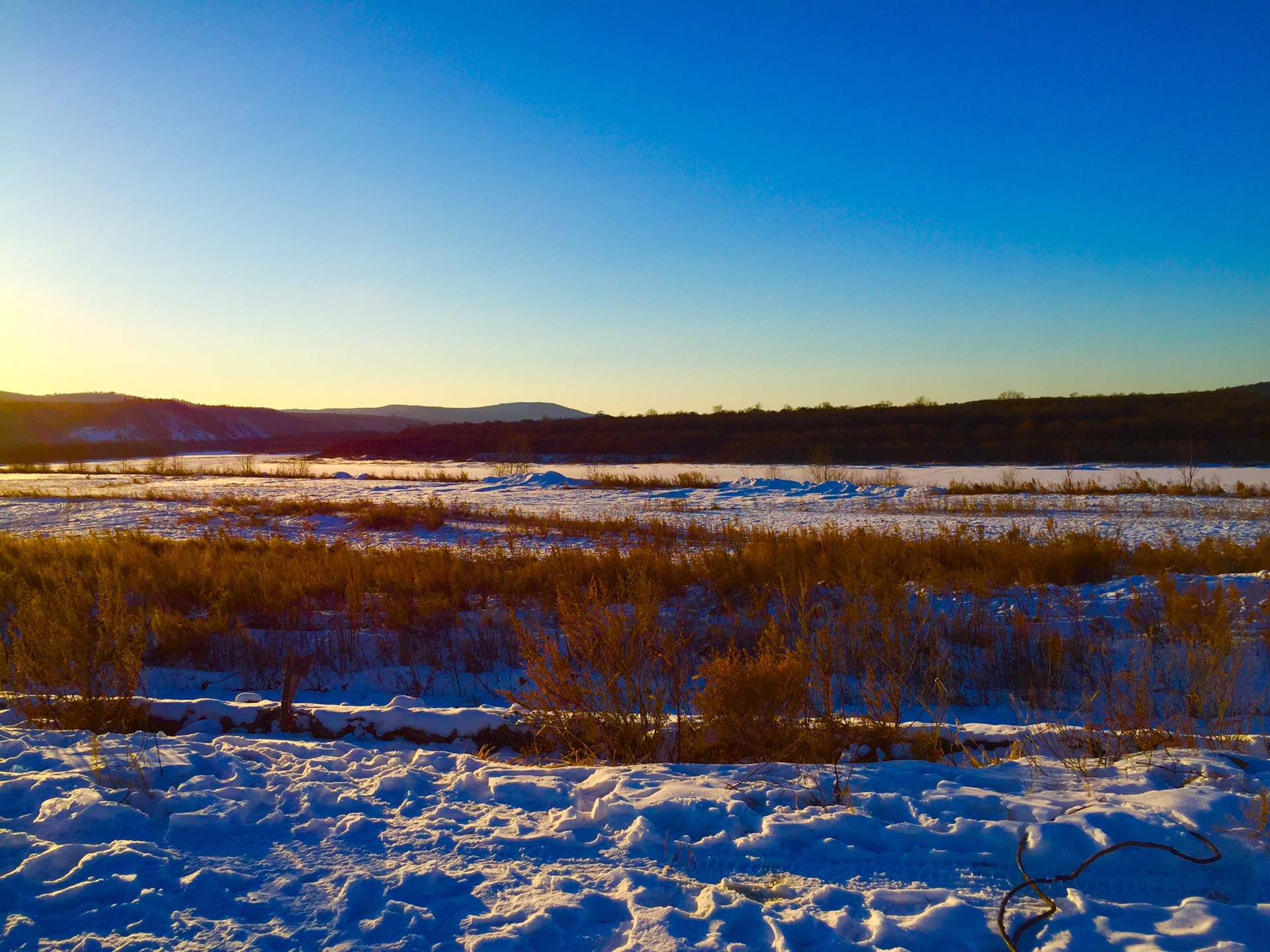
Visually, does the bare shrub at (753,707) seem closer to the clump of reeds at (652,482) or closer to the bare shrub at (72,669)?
the bare shrub at (72,669)

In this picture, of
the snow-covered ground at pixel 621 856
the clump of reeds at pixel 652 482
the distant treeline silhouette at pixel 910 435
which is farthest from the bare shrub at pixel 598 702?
the distant treeline silhouette at pixel 910 435

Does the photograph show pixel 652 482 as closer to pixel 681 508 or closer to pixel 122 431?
pixel 681 508

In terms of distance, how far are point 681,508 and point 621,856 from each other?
14.7 m

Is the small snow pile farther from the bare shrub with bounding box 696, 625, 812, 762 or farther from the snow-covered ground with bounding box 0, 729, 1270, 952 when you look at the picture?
the snow-covered ground with bounding box 0, 729, 1270, 952

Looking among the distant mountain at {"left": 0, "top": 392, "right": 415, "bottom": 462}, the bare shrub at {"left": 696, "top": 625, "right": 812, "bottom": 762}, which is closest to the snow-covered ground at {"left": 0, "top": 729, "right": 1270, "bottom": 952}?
the bare shrub at {"left": 696, "top": 625, "right": 812, "bottom": 762}

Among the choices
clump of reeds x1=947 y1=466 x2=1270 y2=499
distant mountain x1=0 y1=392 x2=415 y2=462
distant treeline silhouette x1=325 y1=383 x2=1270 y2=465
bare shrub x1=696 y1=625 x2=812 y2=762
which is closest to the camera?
bare shrub x1=696 y1=625 x2=812 y2=762

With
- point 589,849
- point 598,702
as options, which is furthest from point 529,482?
point 589,849

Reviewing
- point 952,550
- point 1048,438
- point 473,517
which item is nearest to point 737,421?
point 1048,438

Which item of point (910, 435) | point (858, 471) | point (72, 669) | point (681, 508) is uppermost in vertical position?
point (910, 435)

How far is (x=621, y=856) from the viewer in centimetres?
291

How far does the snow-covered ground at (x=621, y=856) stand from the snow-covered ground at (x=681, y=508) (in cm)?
899

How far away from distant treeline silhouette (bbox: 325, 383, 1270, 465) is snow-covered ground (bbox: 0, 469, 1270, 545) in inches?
432

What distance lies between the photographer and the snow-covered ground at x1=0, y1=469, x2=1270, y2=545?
1331 centimetres

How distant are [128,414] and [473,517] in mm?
78461
